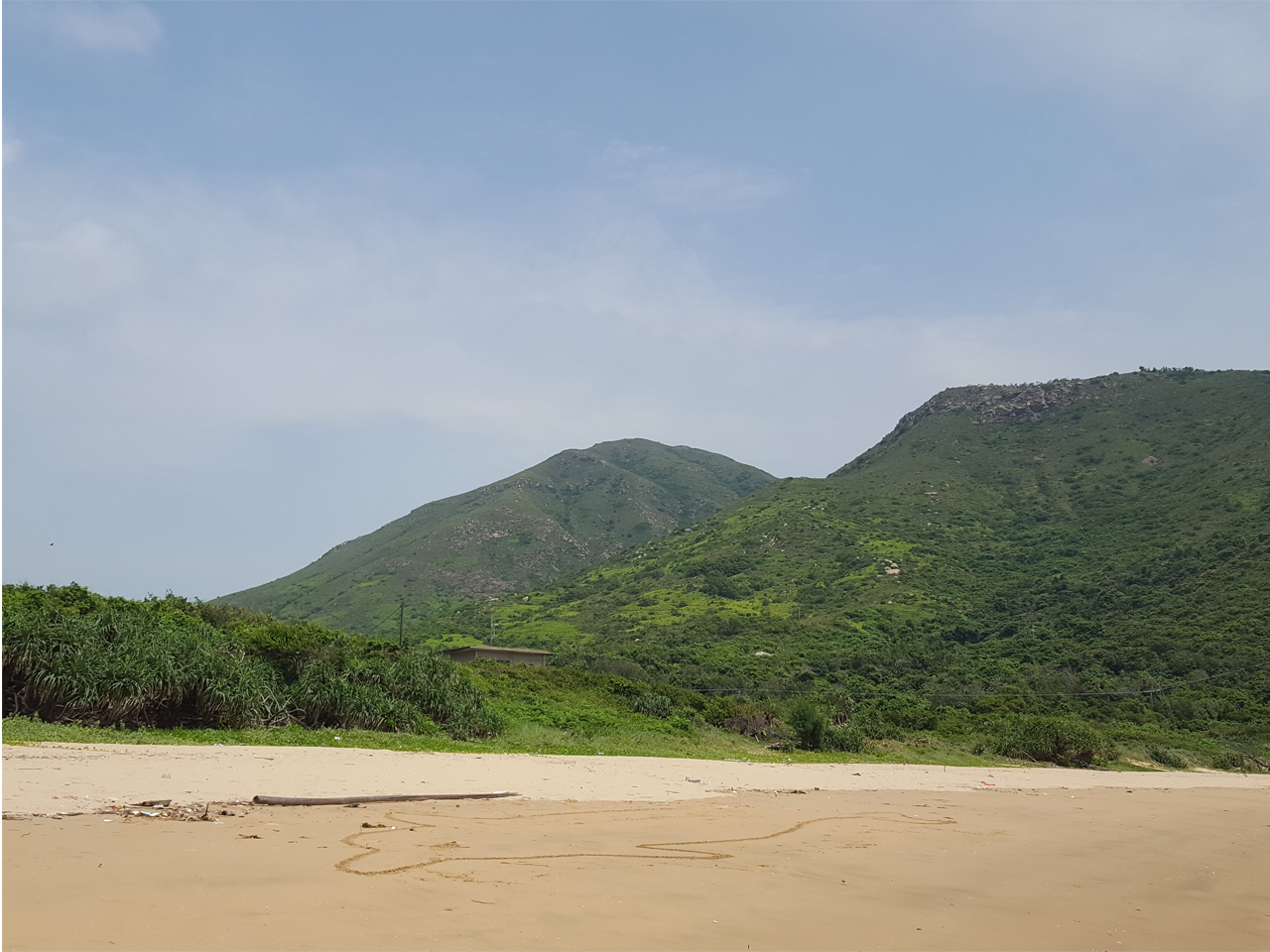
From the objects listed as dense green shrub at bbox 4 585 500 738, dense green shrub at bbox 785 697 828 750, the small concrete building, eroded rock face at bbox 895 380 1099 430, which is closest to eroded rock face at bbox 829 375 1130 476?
eroded rock face at bbox 895 380 1099 430

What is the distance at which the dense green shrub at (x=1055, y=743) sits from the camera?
29.3 meters

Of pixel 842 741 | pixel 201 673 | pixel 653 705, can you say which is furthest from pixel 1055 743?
pixel 201 673

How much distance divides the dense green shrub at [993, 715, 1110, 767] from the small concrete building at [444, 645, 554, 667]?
29896 mm

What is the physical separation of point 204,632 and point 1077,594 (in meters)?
65.0

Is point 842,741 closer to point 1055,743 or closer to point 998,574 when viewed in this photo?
point 1055,743

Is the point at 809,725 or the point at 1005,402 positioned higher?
the point at 1005,402

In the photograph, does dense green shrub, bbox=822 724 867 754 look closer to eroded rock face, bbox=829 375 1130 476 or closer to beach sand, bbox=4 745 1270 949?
beach sand, bbox=4 745 1270 949

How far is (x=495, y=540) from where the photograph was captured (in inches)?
5103

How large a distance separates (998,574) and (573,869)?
253ft

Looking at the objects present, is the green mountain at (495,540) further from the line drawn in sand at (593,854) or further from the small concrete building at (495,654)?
the line drawn in sand at (593,854)

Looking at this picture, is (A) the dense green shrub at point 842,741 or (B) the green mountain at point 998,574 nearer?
(A) the dense green shrub at point 842,741

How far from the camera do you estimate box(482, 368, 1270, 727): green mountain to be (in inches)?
2042

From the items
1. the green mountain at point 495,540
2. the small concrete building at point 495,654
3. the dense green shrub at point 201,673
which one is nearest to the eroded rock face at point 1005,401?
the green mountain at point 495,540

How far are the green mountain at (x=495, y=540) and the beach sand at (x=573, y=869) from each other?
88347 millimetres
